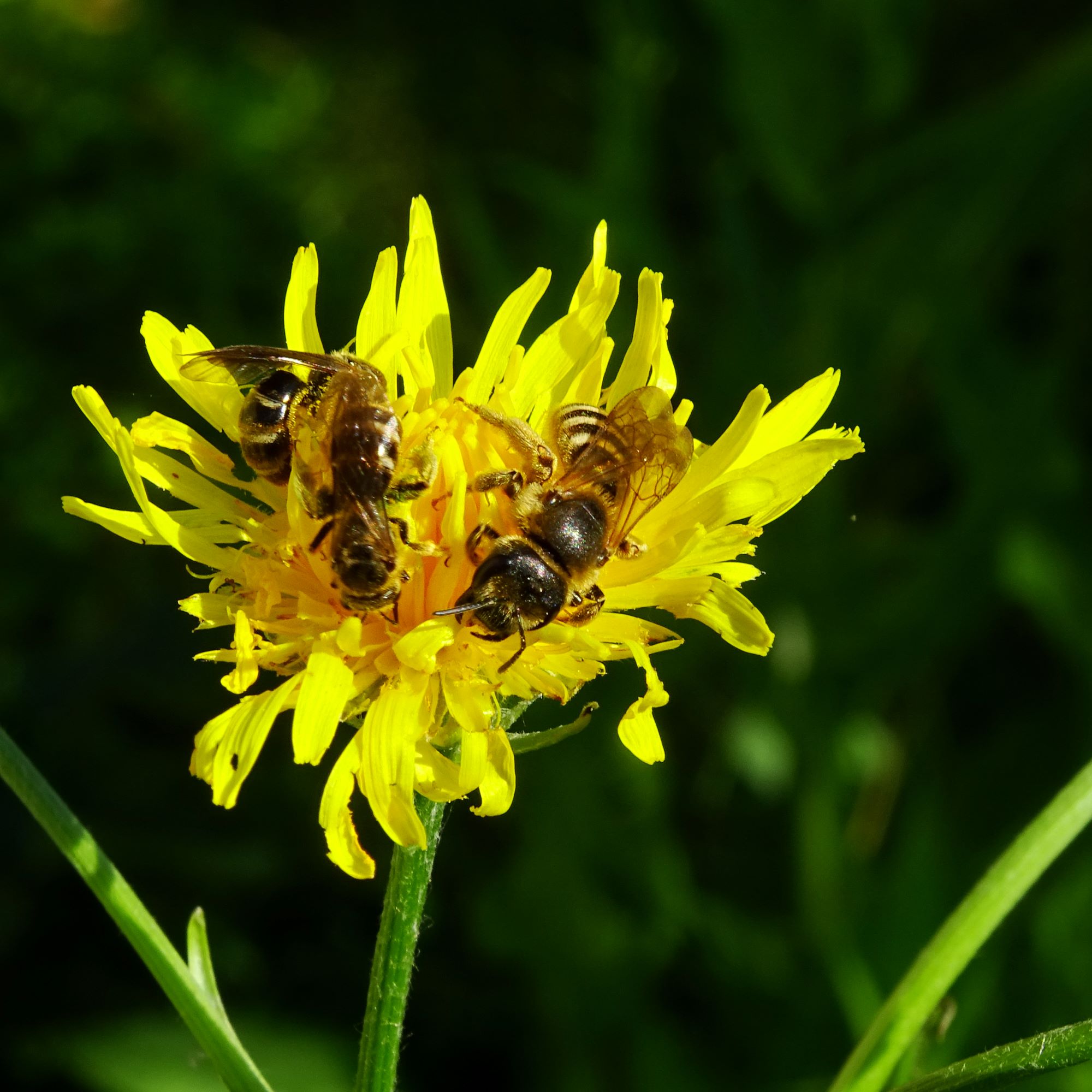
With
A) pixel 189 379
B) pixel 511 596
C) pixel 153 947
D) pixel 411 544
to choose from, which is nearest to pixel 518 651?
pixel 511 596

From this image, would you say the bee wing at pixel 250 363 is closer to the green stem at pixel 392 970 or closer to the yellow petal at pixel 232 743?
the yellow petal at pixel 232 743

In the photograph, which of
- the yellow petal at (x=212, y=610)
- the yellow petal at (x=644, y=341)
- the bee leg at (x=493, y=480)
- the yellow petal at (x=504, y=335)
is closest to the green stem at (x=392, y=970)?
the yellow petal at (x=212, y=610)

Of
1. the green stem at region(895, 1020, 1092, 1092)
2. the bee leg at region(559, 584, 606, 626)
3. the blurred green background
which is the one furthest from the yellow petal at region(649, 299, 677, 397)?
the blurred green background

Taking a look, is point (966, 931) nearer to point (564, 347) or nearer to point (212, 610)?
point (564, 347)

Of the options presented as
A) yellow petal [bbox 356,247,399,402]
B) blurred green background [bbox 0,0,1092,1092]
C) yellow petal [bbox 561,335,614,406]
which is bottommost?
blurred green background [bbox 0,0,1092,1092]

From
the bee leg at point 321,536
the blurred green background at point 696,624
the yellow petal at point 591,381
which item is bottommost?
the blurred green background at point 696,624

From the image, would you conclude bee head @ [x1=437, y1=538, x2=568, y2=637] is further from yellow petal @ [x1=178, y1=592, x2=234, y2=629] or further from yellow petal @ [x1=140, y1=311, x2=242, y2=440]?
yellow petal @ [x1=140, y1=311, x2=242, y2=440]
